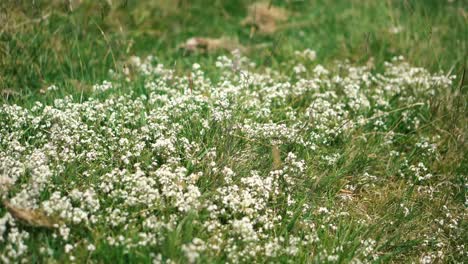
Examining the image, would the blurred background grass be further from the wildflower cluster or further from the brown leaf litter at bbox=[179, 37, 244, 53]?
the wildflower cluster

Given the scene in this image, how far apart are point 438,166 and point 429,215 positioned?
2.39 ft

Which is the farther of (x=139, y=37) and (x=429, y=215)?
(x=139, y=37)

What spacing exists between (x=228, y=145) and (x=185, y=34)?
2773mm

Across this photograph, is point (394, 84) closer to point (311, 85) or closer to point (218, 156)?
point (311, 85)

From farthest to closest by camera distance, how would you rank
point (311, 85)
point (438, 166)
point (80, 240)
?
point (311, 85), point (438, 166), point (80, 240)

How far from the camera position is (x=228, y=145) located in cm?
376

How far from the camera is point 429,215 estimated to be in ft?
12.4

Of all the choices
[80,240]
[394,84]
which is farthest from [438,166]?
[80,240]

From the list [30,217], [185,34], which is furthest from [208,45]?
[30,217]

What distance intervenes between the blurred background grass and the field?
0.03 metres

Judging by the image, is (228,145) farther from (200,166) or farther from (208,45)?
(208,45)

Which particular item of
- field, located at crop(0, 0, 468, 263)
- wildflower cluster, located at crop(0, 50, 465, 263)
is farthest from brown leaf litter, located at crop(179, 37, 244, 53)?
wildflower cluster, located at crop(0, 50, 465, 263)

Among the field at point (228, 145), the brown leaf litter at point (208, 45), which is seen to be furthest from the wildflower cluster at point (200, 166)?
the brown leaf litter at point (208, 45)

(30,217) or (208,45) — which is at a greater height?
(30,217)
